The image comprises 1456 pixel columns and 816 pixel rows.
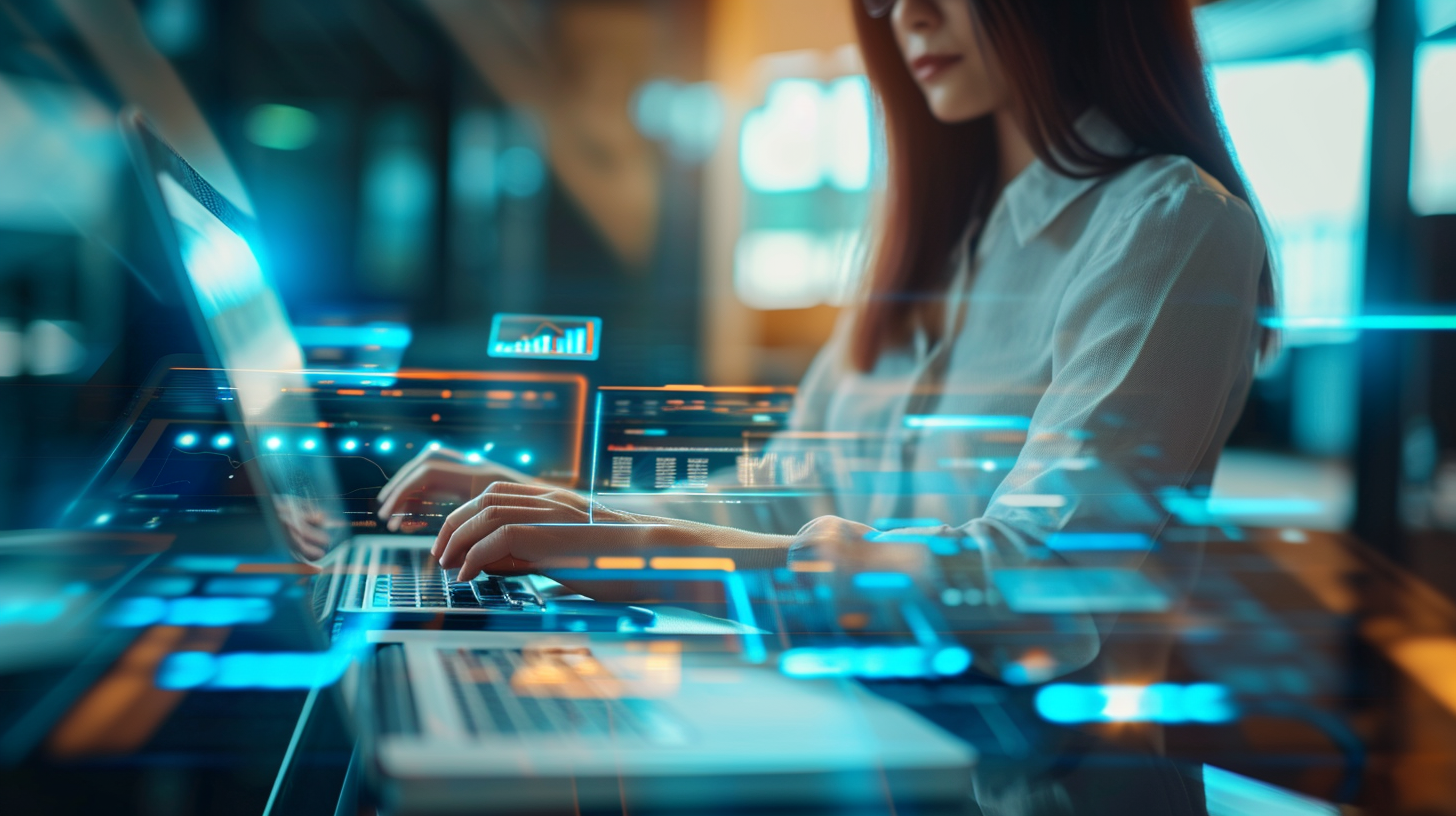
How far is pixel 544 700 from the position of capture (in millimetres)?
414

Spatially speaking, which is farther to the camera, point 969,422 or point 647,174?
point 647,174

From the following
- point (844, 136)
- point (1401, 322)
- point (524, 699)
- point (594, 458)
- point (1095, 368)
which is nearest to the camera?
point (524, 699)

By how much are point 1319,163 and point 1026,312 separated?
130cm

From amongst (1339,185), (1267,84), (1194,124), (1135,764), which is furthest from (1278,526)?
(1135,764)

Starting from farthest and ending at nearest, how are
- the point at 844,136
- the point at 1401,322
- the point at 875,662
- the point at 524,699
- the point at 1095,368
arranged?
the point at 844,136 → the point at 1401,322 → the point at 1095,368 → the point at 875,662 → the point at 524,699

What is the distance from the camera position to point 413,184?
3262 mm

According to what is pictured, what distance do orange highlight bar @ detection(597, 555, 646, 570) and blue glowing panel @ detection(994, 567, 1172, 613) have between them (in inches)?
A: 9.5

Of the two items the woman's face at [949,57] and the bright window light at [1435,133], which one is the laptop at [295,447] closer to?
the woman's face at [949,57]

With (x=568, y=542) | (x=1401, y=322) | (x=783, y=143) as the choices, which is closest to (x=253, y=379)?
(x=568, y=542)

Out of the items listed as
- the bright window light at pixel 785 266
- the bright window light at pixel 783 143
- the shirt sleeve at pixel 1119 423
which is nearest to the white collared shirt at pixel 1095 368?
the shirt sleeve at pixel 1119 423

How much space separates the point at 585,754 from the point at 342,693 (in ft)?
0.83

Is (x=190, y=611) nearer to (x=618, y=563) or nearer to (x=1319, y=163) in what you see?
(x=618, y=563)

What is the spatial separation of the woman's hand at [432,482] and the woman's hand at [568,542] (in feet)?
0.22

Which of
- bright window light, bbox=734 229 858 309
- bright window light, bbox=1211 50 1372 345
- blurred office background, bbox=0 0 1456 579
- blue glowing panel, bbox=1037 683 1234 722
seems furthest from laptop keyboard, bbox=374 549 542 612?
bright window light, bbox=734 229 858 309
